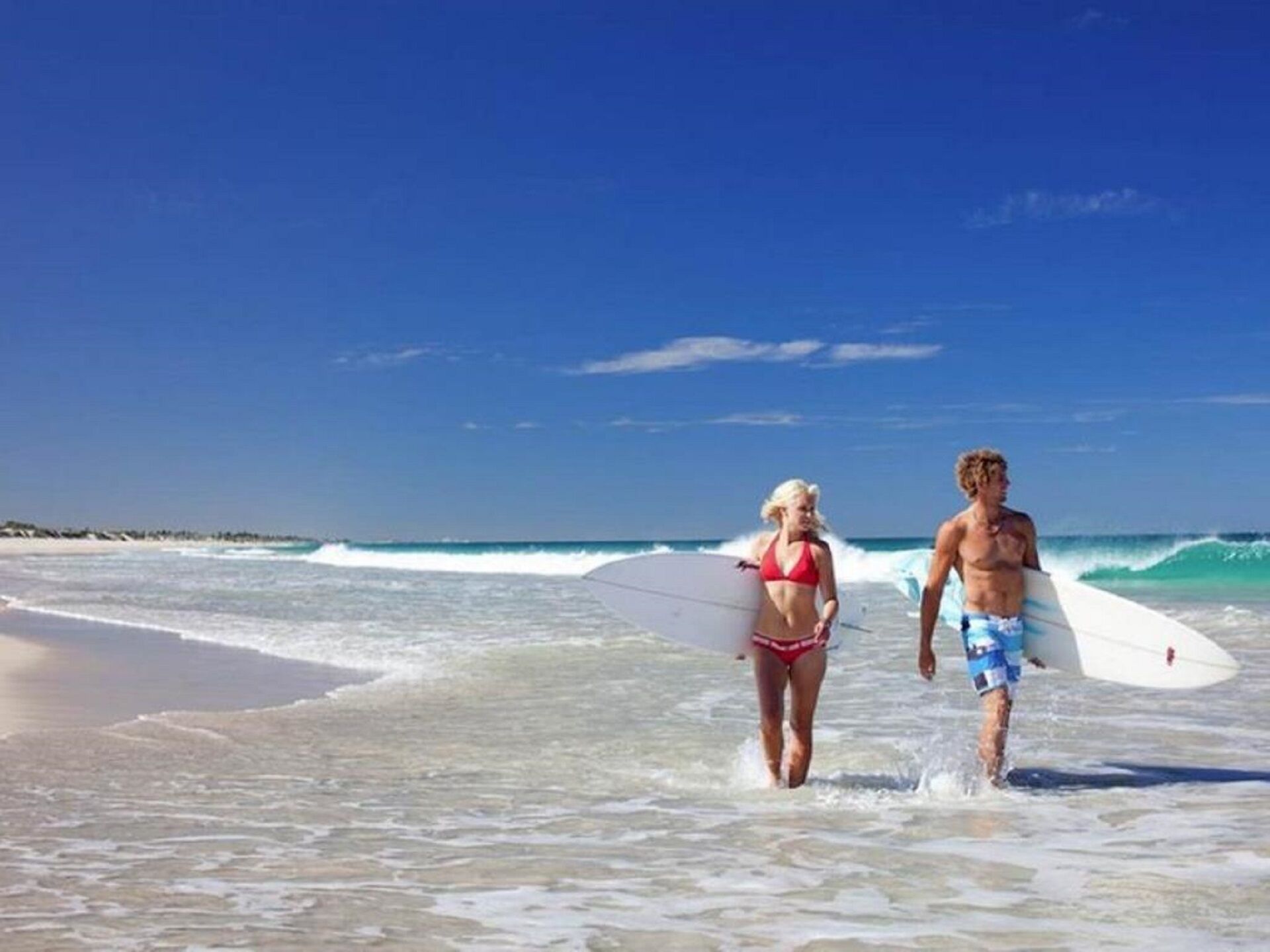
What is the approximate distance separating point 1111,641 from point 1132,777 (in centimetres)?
84

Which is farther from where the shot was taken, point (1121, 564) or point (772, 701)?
point (1121, 564)

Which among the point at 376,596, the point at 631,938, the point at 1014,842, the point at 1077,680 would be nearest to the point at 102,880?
the point at 631,938

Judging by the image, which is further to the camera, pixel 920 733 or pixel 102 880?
pixel 920 733

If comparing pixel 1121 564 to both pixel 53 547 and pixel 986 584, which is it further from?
pixel 53 547

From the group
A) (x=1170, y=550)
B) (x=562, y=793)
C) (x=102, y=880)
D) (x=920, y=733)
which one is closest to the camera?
(x=102, y=880)

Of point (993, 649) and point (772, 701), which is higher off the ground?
point (993, 649)

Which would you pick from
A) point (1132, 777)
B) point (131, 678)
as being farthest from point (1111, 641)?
point (131, 678)

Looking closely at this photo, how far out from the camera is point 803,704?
698 cm

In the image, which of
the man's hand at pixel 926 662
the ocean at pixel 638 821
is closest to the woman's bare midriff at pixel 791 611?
the man's hand at pixel 926 662

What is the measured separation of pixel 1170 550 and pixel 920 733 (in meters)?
40.6

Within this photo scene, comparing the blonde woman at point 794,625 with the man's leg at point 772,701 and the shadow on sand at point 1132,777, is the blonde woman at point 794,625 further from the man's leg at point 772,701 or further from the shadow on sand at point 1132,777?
the shadow on sand at point 1132,777

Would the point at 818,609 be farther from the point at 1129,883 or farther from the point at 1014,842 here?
the point at 1129,883

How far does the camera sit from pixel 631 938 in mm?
4414

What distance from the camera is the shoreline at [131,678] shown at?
32.1 ft
